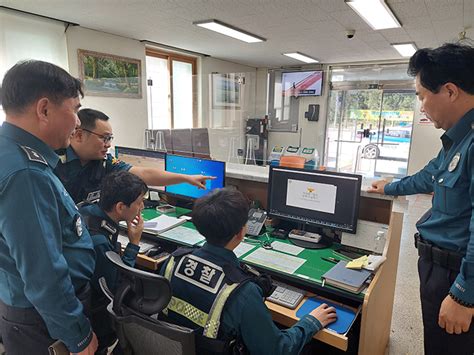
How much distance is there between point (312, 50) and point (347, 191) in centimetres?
496

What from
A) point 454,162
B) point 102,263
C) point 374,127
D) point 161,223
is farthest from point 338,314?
point 374,127

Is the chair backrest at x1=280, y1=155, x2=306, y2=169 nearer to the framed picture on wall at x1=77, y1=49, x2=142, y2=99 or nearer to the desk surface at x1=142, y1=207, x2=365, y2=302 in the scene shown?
the desk surface at x1=142, y1=207, x2=365, y2=302

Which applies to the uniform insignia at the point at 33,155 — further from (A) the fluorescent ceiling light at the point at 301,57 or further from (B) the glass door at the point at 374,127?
(B) the glass door at the point at 374,127

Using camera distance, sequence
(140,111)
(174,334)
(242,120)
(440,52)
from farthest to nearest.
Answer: (242,120) → (140,111) → (440,52) → (174,334)

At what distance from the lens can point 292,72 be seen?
786 centimetres

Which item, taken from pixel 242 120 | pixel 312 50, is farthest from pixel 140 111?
pixel 312 50

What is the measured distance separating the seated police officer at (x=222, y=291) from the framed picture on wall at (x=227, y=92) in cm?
515

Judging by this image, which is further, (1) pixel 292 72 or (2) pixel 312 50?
(1) pixel 292 72

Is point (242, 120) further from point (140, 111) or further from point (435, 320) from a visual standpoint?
point (435, 320)

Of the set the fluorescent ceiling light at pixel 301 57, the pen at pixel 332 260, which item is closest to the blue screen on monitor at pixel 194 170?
the pen at pixel 332 260

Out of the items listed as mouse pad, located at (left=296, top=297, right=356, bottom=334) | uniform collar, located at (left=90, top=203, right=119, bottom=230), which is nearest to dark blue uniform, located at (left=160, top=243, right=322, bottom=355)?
mouse pad, located at (left=296, top=297, right=356, bottom=334)

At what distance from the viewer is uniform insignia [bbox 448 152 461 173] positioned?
3.81 ft

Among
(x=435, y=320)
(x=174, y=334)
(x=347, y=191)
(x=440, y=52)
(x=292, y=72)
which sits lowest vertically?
(x=435, y=320)

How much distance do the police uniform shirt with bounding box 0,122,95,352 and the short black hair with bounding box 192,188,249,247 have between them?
43 cm
